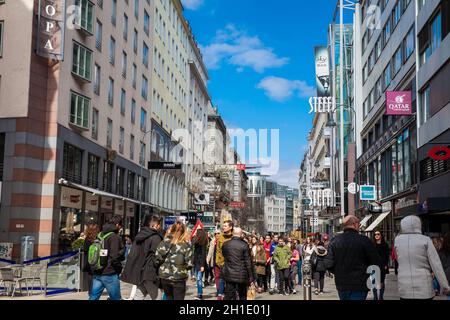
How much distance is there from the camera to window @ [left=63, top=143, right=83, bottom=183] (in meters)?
31.5

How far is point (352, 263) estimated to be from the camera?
7.82m

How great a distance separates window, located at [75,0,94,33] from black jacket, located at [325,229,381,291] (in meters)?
27.8

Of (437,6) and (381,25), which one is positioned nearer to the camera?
(437,6)

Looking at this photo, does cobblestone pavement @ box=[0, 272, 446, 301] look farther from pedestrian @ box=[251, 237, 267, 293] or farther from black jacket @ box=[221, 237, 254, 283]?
black jacket @ box=[221, 237, 254, 283]

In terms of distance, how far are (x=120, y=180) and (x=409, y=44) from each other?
892 inches

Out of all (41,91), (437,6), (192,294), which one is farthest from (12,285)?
(437,6)

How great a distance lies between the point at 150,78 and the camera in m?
51.6

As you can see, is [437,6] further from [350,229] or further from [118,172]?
[118,172]

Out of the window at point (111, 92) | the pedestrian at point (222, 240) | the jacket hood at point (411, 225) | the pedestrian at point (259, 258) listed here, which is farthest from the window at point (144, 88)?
the jacket hood at point (411, 225)

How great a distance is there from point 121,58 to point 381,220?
2188cm

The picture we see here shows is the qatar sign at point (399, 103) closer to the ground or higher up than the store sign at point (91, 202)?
higher up

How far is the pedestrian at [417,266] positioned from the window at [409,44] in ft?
86.0

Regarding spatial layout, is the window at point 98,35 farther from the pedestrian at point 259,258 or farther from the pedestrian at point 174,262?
the pedestrian at point 174,262

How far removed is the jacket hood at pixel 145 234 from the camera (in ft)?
33.9
